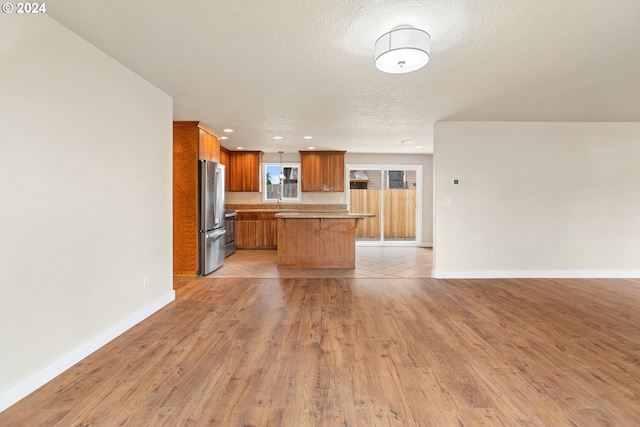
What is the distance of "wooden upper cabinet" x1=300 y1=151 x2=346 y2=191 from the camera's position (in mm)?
7117

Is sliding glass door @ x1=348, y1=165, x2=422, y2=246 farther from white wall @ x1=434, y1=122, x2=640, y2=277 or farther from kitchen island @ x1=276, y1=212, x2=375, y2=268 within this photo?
white wall @ x1=434, y1=122, x2=640, y2=277

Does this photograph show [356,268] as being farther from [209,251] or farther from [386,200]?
[386,200]

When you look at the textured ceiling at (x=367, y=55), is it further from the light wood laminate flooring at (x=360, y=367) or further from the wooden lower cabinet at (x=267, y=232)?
the wooden lower cabinet at (x=267, y=232)

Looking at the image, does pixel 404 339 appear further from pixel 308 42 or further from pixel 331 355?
pixel 308 42

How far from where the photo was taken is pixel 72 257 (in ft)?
6.82

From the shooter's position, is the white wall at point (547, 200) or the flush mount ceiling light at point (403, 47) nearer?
the flush mount ceiling light at point (403, 47)

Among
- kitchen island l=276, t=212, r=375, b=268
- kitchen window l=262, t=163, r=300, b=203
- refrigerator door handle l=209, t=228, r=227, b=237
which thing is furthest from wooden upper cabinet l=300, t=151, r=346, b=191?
refrigerator door handle l=209, t=228, r=227, b=237

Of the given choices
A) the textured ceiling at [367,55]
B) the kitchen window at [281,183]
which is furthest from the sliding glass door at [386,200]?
the textured ceiling at [367,55]

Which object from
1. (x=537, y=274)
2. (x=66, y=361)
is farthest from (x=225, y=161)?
(x=537, y=274)

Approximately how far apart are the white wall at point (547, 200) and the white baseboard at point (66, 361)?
391cm

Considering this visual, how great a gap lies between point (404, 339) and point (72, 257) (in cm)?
260

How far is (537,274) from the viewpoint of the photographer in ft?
14.8

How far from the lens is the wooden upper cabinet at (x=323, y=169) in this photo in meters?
7.12

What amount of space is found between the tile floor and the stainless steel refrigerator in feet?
0.77
